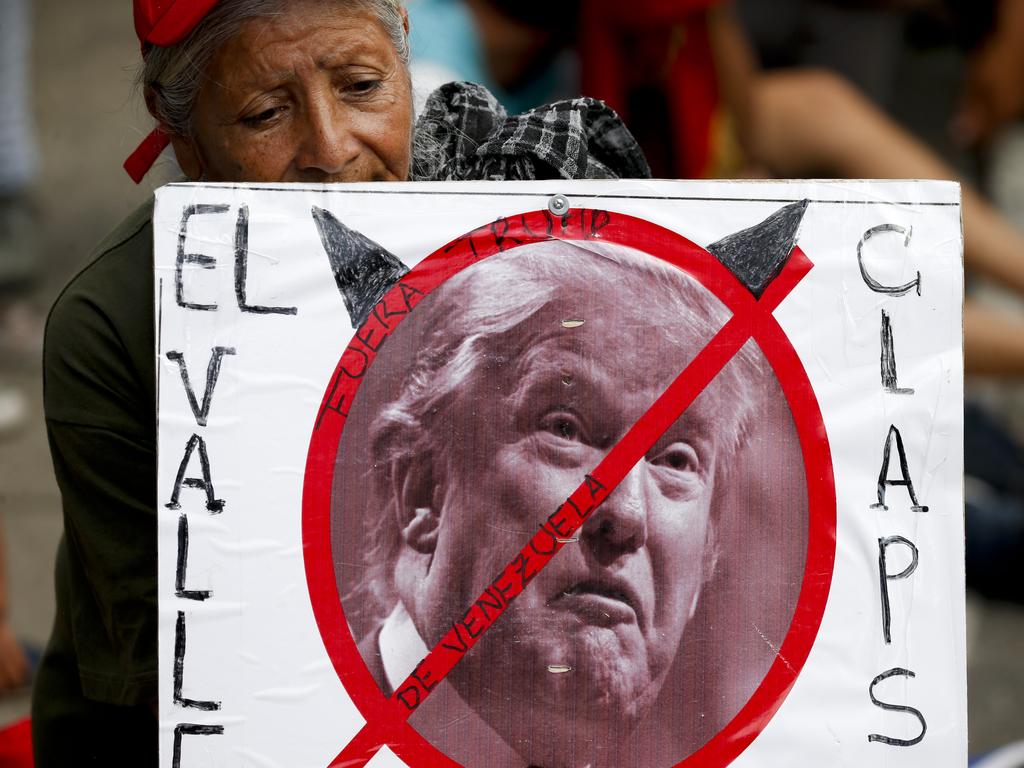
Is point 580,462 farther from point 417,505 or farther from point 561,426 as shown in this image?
point 417,505

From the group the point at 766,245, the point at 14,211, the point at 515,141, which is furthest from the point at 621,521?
the point at 14,211

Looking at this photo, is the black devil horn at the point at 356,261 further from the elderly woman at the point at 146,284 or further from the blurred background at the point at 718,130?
the blurred background at the point at 718,130

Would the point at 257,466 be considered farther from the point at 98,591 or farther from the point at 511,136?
the point at 511,136

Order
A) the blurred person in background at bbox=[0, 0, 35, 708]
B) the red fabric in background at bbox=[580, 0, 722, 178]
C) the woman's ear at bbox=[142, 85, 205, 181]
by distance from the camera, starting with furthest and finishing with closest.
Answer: the blurred person in background at bbox=[0, 0, 35, 708] → the red fabric in background at bbox=[580, 0, 722, 178] → the woman's ear at bbox=[142, 85, 205, 181]

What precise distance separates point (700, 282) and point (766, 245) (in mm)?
81

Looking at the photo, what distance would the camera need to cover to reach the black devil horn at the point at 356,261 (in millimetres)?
1414

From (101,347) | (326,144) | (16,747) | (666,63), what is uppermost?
(666,63)

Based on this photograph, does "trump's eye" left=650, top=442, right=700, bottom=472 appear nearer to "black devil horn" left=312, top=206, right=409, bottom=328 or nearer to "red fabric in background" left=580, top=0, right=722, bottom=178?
"black devil horn" left=312, top=206, right=409, bottom=328

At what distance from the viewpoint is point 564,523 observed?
1.41 meters

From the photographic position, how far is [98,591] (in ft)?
4.72

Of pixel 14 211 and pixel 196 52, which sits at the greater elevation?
pixel 14 211

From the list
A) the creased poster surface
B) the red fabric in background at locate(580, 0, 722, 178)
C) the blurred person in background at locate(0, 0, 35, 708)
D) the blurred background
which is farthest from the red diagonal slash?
the blurred person in background at locate(0, 0, 35, 708)

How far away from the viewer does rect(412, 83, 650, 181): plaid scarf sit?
5.33ft

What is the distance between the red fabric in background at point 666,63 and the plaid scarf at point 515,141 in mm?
1369
